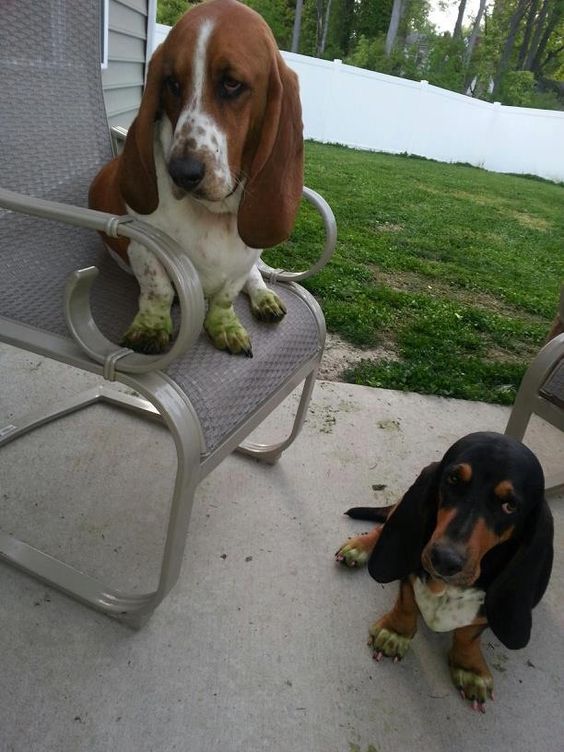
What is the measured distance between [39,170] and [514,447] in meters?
1.62

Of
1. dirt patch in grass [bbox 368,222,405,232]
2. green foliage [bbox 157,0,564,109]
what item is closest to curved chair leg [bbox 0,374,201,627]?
dirt patch in grass [bbox 368,222,405,232]

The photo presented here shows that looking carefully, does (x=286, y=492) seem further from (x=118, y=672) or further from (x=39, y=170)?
(x=39, y=170)

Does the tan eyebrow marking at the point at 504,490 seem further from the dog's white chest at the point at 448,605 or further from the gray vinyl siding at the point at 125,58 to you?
the gray vinyl siding at the point at 125,58

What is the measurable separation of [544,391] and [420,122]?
12522 millimetres

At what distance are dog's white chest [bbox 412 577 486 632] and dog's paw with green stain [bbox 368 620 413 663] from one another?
84mm

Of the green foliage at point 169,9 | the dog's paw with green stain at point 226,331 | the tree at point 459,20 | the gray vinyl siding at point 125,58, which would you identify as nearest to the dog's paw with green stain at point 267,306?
the dog's paw with green stain at point 226,331

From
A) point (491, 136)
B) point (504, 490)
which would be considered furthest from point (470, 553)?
point (491, 136)

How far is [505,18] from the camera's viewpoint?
2062 centimetres

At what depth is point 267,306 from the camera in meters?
1.74

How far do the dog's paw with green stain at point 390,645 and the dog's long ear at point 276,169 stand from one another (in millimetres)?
1027

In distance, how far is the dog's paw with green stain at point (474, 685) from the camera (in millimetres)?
1465

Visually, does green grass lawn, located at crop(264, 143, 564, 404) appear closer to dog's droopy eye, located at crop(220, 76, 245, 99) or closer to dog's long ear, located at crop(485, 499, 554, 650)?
dog's long ear, located at crop(485, 499, 554, 650)

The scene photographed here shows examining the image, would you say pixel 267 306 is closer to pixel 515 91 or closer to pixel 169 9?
pixel 169 9


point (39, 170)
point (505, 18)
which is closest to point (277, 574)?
point (39, 170)
